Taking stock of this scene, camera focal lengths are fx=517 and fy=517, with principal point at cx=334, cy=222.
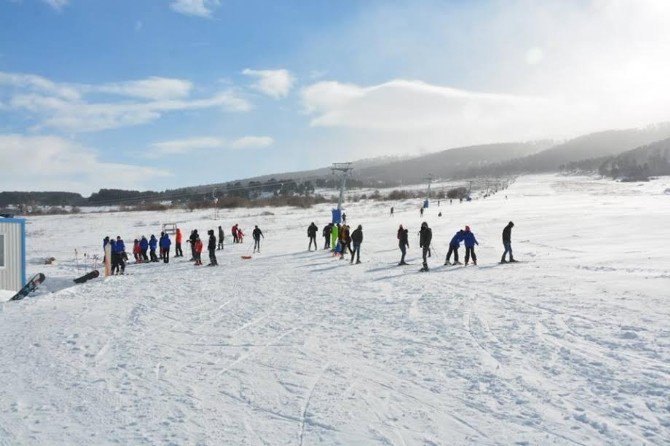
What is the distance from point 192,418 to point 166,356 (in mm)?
2629

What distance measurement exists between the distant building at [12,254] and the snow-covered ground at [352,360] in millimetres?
5027

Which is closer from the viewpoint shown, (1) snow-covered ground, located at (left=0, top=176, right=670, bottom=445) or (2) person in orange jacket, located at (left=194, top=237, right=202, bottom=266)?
(1) snow-covered ground, located at (left=0, top=176, right=670, bottom=445)

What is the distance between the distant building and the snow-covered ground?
16.5 ft

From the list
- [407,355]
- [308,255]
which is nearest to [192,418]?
[407,355]

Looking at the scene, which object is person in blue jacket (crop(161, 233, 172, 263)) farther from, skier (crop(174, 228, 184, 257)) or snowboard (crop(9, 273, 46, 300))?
snowboard (crop(9, 273, 46, 300))

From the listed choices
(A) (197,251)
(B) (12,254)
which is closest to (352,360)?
(A) (197,251)

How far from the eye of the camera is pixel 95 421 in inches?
230

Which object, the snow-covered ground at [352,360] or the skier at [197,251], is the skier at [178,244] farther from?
the snow-covered ground at [352,360]

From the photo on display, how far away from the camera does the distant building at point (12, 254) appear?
18.6 m

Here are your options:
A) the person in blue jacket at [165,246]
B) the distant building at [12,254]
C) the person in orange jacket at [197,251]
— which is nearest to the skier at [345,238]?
the person in orange jacket at [197,251]

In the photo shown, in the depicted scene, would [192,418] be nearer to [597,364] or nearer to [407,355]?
Answer: [407,355]

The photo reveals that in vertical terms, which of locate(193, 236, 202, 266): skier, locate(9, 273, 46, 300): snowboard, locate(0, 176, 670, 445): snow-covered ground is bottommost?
locate(9, 273, 46, 300): snowboard

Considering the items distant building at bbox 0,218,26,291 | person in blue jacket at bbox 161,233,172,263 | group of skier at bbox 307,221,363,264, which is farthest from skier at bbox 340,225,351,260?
distant building at bbox 0,218,26,291

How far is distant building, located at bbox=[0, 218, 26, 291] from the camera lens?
18.6 meters
